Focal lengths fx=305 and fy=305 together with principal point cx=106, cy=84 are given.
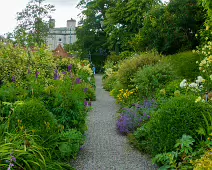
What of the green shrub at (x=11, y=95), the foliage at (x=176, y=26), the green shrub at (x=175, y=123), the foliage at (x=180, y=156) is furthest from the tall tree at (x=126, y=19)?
the foliage at (x=180, y=156)

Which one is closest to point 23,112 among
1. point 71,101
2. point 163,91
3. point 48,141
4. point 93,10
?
point 48,141

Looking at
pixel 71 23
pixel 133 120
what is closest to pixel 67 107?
pixel 133 120

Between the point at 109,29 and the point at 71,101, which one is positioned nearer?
the point at 71,101

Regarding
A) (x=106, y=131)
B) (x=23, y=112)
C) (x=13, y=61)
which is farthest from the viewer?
(x=13, y=61)

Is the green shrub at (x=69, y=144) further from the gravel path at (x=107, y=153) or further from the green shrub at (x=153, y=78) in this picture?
the green shrub at (x=153, y=78)

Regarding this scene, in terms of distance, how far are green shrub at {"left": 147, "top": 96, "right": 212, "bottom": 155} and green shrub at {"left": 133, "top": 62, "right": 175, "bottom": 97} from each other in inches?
155

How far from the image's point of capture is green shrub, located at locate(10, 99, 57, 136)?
4156 mm

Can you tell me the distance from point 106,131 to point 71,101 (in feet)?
5.23

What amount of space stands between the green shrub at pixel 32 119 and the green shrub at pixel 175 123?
150 centimetres

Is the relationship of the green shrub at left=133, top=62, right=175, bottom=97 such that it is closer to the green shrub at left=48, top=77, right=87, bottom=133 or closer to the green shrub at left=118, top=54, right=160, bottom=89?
the green shrub at left=118, top=54, right=160, bottom=89

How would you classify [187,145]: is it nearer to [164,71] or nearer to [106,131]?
[106,131]

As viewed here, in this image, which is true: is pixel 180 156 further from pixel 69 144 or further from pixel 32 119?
pixel 32 119

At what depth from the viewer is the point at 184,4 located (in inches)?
549

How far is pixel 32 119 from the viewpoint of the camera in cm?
419
